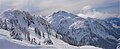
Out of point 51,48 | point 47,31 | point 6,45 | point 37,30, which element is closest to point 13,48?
point 6,45

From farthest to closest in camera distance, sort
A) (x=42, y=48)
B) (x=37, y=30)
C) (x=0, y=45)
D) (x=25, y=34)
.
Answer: (x=37, y=30) < (x=25, y=34) < (x=42, y=48) < (x=0, y=45)

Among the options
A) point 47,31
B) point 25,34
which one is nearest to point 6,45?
point 25,34

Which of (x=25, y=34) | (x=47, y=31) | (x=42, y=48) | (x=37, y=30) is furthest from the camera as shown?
(x=47, y=31)

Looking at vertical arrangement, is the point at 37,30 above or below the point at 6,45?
below

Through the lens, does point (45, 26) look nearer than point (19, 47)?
No

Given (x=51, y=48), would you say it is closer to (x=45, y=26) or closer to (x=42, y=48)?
(x=42, y=48)

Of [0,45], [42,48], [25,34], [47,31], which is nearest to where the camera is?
[0,45]

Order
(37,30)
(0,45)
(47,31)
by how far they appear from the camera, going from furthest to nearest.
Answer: (47,31)
(37,30)
(0,45)

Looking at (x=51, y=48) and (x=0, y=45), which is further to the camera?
(x=51, y=48)

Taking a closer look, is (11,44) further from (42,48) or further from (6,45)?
(42,48)
